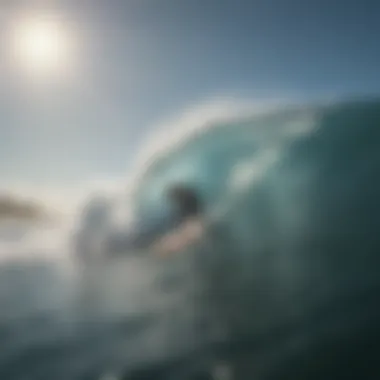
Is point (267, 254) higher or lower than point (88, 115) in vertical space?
lower

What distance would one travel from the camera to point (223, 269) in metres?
1.40

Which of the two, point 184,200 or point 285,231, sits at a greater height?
point 184,200

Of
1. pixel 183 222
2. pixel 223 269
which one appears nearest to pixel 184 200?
pixel 183 222

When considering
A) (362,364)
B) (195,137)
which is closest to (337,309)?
(362,364)

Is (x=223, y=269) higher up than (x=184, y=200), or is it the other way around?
(x=184, y=200)

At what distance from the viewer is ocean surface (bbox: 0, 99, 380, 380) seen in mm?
1341

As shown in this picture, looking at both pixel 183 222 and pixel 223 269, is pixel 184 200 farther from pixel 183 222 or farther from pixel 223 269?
pixel 223 269

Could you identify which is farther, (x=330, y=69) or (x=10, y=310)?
(x=330, y=69)

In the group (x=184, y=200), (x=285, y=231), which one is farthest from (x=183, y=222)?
(x=285, y=231)

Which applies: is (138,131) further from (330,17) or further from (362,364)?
(362,364)

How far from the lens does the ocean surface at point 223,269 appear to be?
1.34 metres

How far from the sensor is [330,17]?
1502mm

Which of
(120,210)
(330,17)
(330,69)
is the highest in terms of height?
(330,17)

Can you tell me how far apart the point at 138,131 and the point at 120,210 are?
0.19 meters
